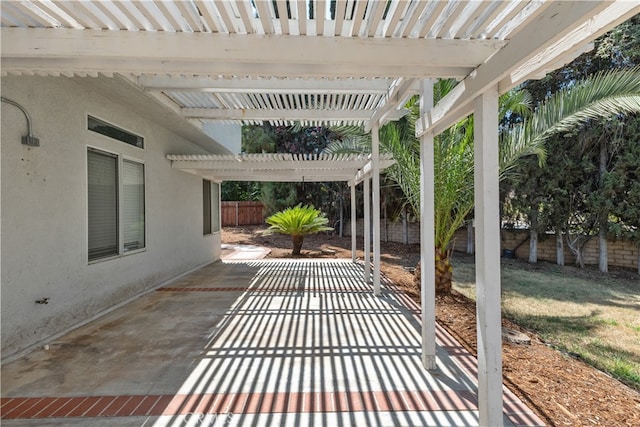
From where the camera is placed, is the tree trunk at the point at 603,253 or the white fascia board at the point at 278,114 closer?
the white fascia board at the point at 278,114

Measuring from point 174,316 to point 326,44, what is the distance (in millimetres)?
4306

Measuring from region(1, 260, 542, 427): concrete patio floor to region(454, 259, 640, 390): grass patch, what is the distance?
1.99m

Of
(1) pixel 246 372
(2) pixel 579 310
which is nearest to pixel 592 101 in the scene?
(2) pixel 579 310

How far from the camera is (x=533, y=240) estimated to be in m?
11.7

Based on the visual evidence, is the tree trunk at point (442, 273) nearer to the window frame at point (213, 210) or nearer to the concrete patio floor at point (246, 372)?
the concrete patio floor at point (246, 372)

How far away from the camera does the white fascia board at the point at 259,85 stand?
4672mm

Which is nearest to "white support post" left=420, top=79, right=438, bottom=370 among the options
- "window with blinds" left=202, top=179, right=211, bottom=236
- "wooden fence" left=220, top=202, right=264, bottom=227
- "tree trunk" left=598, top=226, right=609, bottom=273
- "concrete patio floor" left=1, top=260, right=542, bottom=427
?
"concrete patio floor" left=1, top=260, right=542, bottom=427

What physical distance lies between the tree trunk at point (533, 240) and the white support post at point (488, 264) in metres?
10.9

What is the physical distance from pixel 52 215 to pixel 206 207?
20.7ft

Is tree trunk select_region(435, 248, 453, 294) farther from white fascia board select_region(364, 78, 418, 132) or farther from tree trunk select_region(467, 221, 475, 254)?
tree trunk select_region(467, 221, 475, 254)

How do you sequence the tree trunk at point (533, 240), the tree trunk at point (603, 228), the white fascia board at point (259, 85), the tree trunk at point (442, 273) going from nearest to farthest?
the white fascia board at point (259, 85), the tree trunk at point (442, 273), the tree trunk at point (603, 228), the tree trunk at point (533, 240)

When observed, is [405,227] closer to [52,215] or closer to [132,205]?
[132,205]

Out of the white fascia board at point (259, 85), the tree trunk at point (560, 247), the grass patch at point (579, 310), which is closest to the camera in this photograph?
the grass patch at point (579, 310)

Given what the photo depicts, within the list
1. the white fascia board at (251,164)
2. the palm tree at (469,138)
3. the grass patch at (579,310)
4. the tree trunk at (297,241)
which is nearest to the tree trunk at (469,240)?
the grass patch at (579,310)
